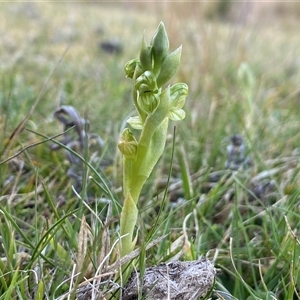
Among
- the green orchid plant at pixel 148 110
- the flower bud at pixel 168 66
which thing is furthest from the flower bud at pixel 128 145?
the flower bud at pixel 168 66

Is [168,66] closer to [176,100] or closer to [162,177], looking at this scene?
[176,100]

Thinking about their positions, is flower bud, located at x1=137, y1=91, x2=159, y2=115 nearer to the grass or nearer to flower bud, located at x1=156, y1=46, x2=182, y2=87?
flower bud, located at x1=156, y1=46, x2=182, y2=87

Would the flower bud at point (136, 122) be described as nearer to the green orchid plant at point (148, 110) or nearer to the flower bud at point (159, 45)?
the green orchid plant at point (148, 110)

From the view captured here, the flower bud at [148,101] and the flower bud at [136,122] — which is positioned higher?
the flower bud at [148,101]

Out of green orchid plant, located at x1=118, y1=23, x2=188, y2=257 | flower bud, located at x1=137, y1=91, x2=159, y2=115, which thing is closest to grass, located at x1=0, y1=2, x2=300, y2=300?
green orchid plant, located at x1=118, y1=23, x2=188, y2=257

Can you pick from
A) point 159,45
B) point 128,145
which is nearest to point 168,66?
point 159,45
